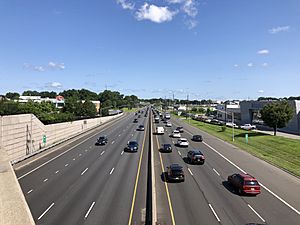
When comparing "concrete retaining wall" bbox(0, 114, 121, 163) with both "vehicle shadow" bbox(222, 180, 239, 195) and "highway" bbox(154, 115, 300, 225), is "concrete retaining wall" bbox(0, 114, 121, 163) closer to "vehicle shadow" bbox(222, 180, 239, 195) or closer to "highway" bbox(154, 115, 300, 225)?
"highway" bbox(154, 115, 300, 225)

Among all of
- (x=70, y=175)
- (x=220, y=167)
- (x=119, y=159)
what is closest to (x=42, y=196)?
(x=70, y=175)

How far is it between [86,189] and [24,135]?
1953 cm

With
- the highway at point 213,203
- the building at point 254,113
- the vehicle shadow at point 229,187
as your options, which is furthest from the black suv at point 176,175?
the building at point 254,113

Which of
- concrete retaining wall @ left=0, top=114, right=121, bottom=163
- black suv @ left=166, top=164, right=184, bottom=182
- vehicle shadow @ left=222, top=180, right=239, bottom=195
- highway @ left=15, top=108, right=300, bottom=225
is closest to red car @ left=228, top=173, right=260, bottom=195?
vehicle shadow @ left=222, top=180, right=239, bottom=195

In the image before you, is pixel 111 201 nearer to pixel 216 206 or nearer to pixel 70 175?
pixel 216 206

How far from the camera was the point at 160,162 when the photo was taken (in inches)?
1346

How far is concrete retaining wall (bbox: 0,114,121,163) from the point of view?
33188 mm

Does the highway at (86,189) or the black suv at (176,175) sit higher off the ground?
the black suv at (176,175)

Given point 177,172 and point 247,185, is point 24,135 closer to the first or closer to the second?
point 177,172

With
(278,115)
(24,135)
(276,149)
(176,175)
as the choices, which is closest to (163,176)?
(176,175)

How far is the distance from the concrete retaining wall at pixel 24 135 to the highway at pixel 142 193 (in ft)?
9.63

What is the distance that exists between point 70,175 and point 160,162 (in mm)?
10976

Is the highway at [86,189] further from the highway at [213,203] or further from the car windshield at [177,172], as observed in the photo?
the car windshield at [177,172]

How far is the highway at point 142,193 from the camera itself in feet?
58.0
